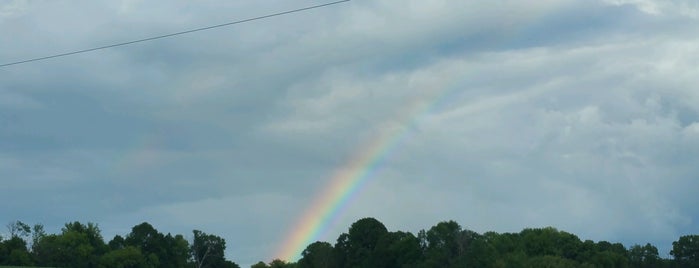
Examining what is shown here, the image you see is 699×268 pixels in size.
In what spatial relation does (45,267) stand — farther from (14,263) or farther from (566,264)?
(566,264)

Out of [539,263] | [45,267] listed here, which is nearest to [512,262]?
[539,263]

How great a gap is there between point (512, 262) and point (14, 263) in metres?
98.8

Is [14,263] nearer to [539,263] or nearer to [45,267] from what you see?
[45,267]

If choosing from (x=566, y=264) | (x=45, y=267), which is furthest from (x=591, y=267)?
(x=45, y=267)

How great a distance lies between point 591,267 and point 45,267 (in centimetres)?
10925

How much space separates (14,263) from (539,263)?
104050mm

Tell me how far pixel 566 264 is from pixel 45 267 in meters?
104

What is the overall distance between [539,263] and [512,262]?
17.5 feet

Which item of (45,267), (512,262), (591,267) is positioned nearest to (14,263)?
(45,267)

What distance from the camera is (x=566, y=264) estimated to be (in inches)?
7741

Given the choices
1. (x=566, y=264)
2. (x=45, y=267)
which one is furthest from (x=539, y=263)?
(x=45, y=267)

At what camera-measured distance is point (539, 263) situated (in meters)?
198

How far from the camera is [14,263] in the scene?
19462 cm

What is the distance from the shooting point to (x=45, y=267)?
199375 mm
